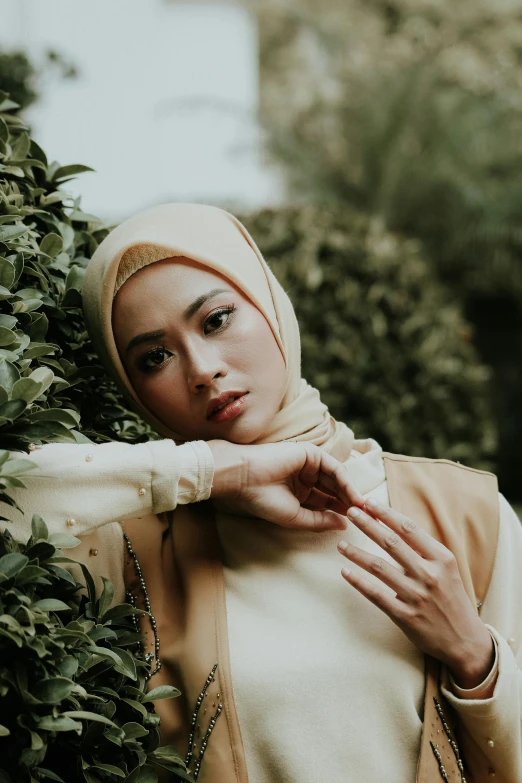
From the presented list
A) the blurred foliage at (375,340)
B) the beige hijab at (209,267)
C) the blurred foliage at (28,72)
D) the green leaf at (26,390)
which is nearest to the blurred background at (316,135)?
the blurred foliage at (28,72)

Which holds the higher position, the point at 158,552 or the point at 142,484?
the point at 142,484

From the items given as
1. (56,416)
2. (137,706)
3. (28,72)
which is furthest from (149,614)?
(28,72)

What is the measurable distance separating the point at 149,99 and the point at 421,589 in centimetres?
770

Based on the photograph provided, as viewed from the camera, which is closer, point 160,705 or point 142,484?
point 142,484

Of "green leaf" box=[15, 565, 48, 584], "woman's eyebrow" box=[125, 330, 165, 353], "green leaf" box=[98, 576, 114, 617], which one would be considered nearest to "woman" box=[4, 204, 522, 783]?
"woman's eyebrow" box=[125, 330, 165, 353]

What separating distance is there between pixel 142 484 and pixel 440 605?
0.70 metres

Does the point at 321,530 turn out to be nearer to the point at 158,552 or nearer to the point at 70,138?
the point at 158,552

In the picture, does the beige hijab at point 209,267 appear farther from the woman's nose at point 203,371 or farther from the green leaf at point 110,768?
the green leaf at point 110,768

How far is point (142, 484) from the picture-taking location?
1.88 meters

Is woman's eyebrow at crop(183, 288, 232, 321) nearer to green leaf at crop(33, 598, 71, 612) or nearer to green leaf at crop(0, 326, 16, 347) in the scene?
green leaf at crop(0, 326, 16, 347)

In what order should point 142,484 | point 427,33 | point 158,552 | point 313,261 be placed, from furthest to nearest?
point 427,33 → point 313,261 → point 158,552 → point 142,484

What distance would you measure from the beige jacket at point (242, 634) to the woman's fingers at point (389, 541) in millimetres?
209

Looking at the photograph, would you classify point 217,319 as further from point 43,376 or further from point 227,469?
point 43,376

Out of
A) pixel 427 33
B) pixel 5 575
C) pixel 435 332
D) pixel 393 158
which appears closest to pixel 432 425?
pixel 435 332
